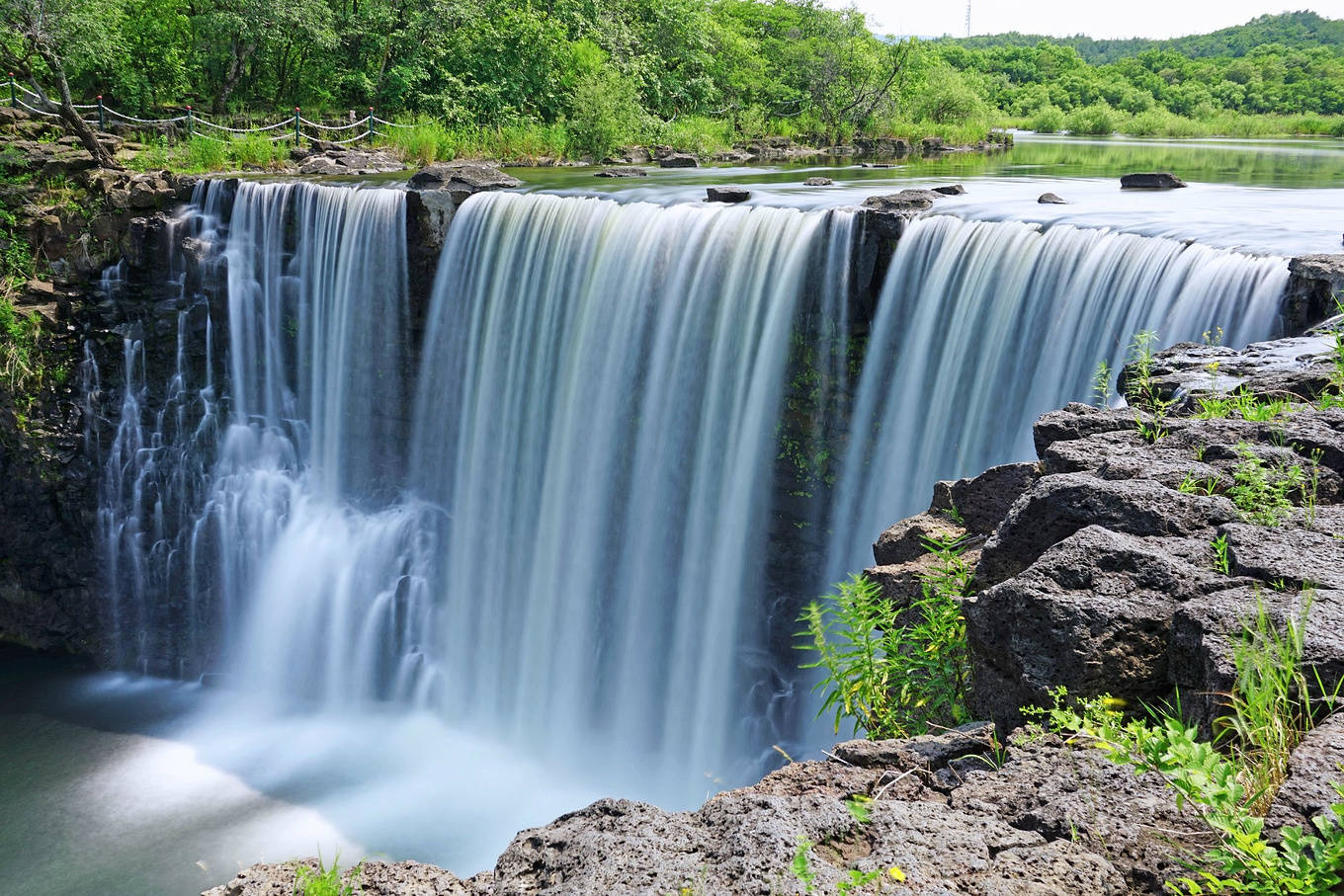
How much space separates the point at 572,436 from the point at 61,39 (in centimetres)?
1306

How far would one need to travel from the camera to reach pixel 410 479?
12453 millimetres

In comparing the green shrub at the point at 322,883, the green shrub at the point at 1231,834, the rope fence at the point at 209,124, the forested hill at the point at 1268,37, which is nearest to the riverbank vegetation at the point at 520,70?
the rope fence at the point at 209,124

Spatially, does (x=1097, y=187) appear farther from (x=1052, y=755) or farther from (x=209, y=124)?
(x=209, y=124)

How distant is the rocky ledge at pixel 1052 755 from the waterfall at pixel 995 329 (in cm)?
389

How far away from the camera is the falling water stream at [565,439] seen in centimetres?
898

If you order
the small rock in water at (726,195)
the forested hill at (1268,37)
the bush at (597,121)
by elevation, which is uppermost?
the forested hill at (1268,37)

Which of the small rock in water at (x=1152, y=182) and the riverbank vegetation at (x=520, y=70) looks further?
the riverbank vegetation at (x=520, y=70)

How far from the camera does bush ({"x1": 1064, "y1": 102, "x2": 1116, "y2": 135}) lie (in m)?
40.8

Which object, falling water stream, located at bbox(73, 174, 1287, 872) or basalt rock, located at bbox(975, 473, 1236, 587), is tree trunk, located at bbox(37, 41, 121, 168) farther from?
basalt rock, located at bbox(975, 473, 1236, 587)

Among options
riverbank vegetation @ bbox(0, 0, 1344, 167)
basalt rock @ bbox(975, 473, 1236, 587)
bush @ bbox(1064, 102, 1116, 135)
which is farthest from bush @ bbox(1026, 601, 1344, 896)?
bush @ bbox(1064, 102, 1116, 135)

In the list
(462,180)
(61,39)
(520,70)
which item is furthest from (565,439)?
(520,70)

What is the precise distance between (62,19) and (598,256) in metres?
11.7

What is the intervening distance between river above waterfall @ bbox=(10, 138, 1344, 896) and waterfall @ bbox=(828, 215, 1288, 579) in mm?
28

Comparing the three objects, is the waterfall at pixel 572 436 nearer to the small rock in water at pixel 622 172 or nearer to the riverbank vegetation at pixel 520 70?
the small rock in water at pixel 622 172
